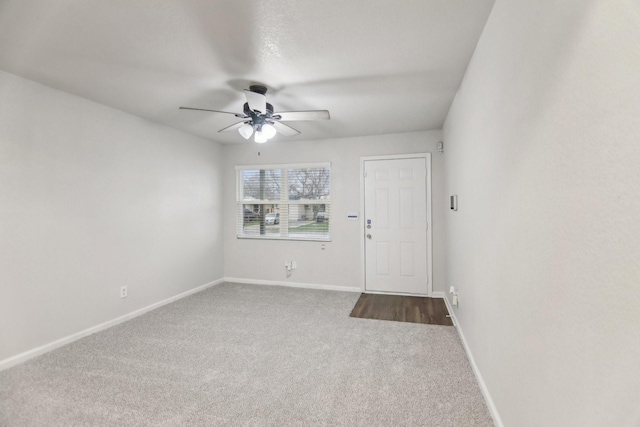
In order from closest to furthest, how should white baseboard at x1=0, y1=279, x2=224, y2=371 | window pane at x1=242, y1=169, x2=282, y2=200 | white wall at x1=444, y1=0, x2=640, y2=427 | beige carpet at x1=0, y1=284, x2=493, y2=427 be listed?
white wall at x1=444, y1=0, x2=640, y2=427 < beige carpet at x1=0, y1=284, x2=493, y2=427 < white baseboard at x1=0, y1=279, x2=224, y2=371 < window pane at x1=242, y1=169, x2=282, y2=200

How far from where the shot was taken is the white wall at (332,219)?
13.7 ft

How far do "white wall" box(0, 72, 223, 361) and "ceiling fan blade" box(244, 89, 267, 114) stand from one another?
1.79m

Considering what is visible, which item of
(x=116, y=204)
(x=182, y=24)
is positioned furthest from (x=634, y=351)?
(x=116, y=204)

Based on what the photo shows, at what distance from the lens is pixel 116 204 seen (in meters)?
3.24

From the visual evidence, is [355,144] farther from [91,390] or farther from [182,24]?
[91,390]

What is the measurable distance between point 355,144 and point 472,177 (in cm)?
246

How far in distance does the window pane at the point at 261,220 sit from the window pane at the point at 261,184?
17 centimetres

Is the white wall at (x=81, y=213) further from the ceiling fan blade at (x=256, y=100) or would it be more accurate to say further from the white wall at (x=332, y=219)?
the ceiling fan blade at (x=256, y=100)

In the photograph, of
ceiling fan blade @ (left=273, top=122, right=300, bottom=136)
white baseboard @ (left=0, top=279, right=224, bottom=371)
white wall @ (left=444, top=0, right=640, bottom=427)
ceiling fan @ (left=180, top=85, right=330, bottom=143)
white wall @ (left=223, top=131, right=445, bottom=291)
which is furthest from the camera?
white wall @ (left=223, top=131, right=445, bottom=291)

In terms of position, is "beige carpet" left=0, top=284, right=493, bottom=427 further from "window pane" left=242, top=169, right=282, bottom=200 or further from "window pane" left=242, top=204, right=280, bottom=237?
"window pane" left=242, top=169, right=282, bottom=200

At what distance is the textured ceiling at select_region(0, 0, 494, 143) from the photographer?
1.65 meters

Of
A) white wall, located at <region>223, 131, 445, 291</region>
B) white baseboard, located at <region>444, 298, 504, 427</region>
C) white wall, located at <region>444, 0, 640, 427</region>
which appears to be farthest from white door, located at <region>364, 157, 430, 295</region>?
white wall, located at <region>444, 0, 640, 427</region>

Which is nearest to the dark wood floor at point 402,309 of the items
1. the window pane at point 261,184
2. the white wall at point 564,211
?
the white wall at point 564,211

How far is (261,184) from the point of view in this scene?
16.2ft
